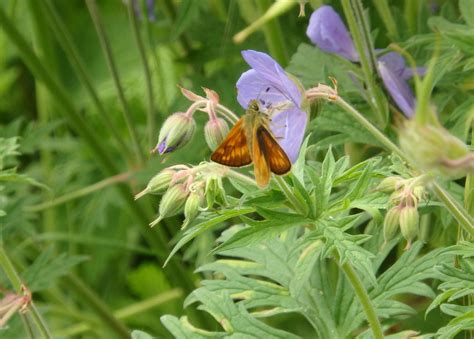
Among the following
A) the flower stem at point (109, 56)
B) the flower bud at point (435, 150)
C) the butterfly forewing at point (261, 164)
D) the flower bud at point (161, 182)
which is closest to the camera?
the flower bud at point (435, 150)

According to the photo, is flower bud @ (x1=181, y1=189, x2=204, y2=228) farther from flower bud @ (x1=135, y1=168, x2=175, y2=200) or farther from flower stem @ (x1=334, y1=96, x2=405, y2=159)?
flower stem @ (x1=334, y1=96, x2=405, y2=159)

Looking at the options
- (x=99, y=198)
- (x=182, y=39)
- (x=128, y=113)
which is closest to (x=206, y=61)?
(x=182, y=39)

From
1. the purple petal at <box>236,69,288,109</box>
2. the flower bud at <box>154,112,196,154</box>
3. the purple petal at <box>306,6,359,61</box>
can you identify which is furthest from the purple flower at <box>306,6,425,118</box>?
the flower bud at <box>154,112,196,154</box>

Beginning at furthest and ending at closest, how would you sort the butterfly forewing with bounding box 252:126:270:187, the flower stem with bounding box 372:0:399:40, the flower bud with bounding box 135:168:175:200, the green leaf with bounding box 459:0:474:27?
the flower stem with bounding box 372:0:399:40 → the green leaf with bounding box 459:0:474:27 → the flower bud with bounding box 135:168:175:200 → the butterfly forewing with bounding box 252:126:270:187

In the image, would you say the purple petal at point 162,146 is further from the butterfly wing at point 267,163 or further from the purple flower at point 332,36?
the purple flower at point 332,36

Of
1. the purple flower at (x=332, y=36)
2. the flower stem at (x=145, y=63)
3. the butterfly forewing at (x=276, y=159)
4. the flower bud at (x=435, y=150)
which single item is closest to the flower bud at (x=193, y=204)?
the butterfly forewing at (x=276, y=159)
